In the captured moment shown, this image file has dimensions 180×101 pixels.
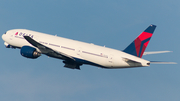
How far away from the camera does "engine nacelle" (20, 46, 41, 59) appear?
50.8m

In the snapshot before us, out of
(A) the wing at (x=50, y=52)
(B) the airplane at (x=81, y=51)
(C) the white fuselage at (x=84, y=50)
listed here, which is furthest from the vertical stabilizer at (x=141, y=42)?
(A) the wing at (x=50, y=52)

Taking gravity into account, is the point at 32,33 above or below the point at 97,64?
above

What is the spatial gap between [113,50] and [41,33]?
1354 centimetres

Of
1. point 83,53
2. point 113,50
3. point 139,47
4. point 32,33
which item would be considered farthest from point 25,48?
point 139,47

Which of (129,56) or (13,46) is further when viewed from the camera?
(13,46)

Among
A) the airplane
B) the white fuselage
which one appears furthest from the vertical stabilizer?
the white fuselage

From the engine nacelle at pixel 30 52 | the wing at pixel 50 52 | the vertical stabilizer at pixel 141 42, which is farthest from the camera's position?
the engine nacelle at pixel 30 52

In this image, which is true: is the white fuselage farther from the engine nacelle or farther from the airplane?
the engine nacelle

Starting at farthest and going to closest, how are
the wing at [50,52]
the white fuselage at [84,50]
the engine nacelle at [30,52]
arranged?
the engine nacelle at [30,52]
the wing at [50,52]
the white fuselage at [84,50]

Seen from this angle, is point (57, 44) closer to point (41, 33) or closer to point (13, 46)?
point (41, 33)

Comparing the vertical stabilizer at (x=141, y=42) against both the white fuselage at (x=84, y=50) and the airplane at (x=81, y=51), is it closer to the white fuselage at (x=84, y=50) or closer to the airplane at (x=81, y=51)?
the airplane at (x=81, y=51)

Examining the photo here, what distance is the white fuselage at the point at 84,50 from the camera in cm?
4859

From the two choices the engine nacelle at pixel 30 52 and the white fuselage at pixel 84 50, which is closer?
the white fuselage at pixel 84 50

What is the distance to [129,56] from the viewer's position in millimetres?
48562
